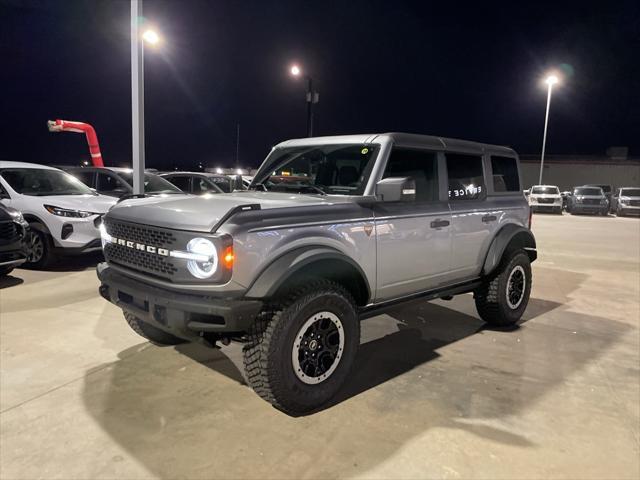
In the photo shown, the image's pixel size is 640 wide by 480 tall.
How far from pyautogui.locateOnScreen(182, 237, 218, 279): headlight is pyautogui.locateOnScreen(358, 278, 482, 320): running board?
1.32m

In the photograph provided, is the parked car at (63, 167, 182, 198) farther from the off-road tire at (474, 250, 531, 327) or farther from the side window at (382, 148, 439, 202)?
the off-road tire at (474, 250, 531, 327)

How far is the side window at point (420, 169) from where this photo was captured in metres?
4.07

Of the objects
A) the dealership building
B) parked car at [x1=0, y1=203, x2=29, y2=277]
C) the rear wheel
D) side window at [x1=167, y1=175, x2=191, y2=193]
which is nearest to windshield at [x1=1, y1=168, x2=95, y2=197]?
the rear wheel

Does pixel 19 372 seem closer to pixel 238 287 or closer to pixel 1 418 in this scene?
pixel 1 418

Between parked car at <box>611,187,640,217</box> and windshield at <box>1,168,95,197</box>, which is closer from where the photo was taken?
windshield at <box>1,168,95,197</box>

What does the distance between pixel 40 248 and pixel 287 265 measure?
20.3 ft

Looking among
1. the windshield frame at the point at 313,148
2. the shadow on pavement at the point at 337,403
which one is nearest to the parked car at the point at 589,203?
the shadow on pavement at the point at 337,403

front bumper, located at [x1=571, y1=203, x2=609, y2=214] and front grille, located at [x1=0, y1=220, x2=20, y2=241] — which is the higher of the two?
front bumper, located at [x1=571, y1=203, x2=609, y2=214]

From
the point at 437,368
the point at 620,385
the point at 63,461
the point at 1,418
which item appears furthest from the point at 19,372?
the point at 620,385

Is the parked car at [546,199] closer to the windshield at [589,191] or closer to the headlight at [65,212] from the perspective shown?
the windshield at [589,191]

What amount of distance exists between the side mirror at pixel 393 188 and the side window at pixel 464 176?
0.97 meters

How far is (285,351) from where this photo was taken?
3.02 metres

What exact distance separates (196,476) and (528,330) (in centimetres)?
399

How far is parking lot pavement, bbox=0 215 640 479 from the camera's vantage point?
261 centimetres
